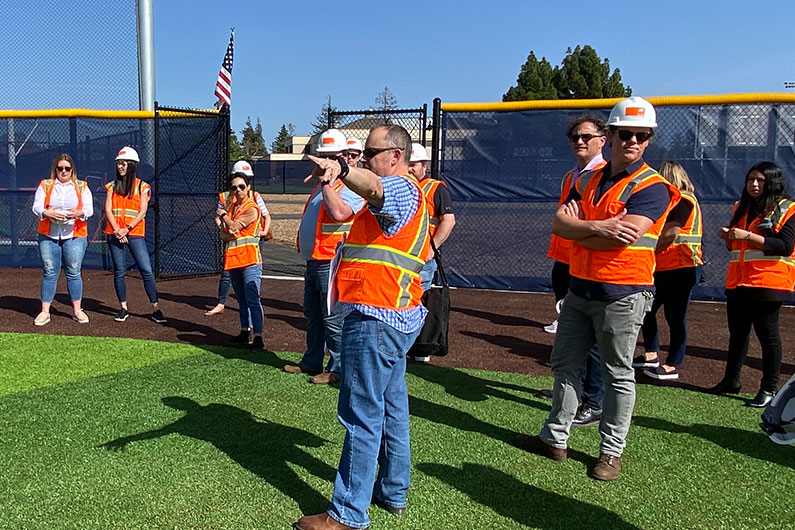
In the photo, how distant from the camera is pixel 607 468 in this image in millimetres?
4113

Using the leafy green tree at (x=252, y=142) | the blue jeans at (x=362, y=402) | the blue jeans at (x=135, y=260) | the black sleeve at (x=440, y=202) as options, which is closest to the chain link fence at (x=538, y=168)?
the black sleeve at (x=440, y=202)

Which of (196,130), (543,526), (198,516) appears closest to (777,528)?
(543,526)

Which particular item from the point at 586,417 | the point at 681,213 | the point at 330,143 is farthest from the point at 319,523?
the point at 681,213

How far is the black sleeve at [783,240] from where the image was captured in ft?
17.8

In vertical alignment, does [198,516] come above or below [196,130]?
below

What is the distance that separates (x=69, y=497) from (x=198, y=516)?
2.39ft

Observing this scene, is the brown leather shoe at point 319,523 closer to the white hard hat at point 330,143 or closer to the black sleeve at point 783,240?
the white hard hat at point 330,143

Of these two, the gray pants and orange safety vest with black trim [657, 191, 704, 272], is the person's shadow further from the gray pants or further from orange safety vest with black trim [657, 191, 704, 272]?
orange safety vest with black trim [657, 191, 704, 272]

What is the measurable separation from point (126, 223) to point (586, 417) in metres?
5.85

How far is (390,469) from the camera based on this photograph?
3570mm

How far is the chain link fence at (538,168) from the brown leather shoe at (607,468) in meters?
6.26

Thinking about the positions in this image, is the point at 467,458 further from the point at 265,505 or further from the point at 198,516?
the point at 198,516

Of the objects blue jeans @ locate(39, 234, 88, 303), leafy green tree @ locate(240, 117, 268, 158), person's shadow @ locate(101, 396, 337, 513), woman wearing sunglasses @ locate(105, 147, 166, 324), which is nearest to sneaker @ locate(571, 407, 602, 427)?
person's shadow @ locate(101, 396, 337, 513)

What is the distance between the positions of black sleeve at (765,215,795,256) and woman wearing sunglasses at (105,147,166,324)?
20.6 feet
